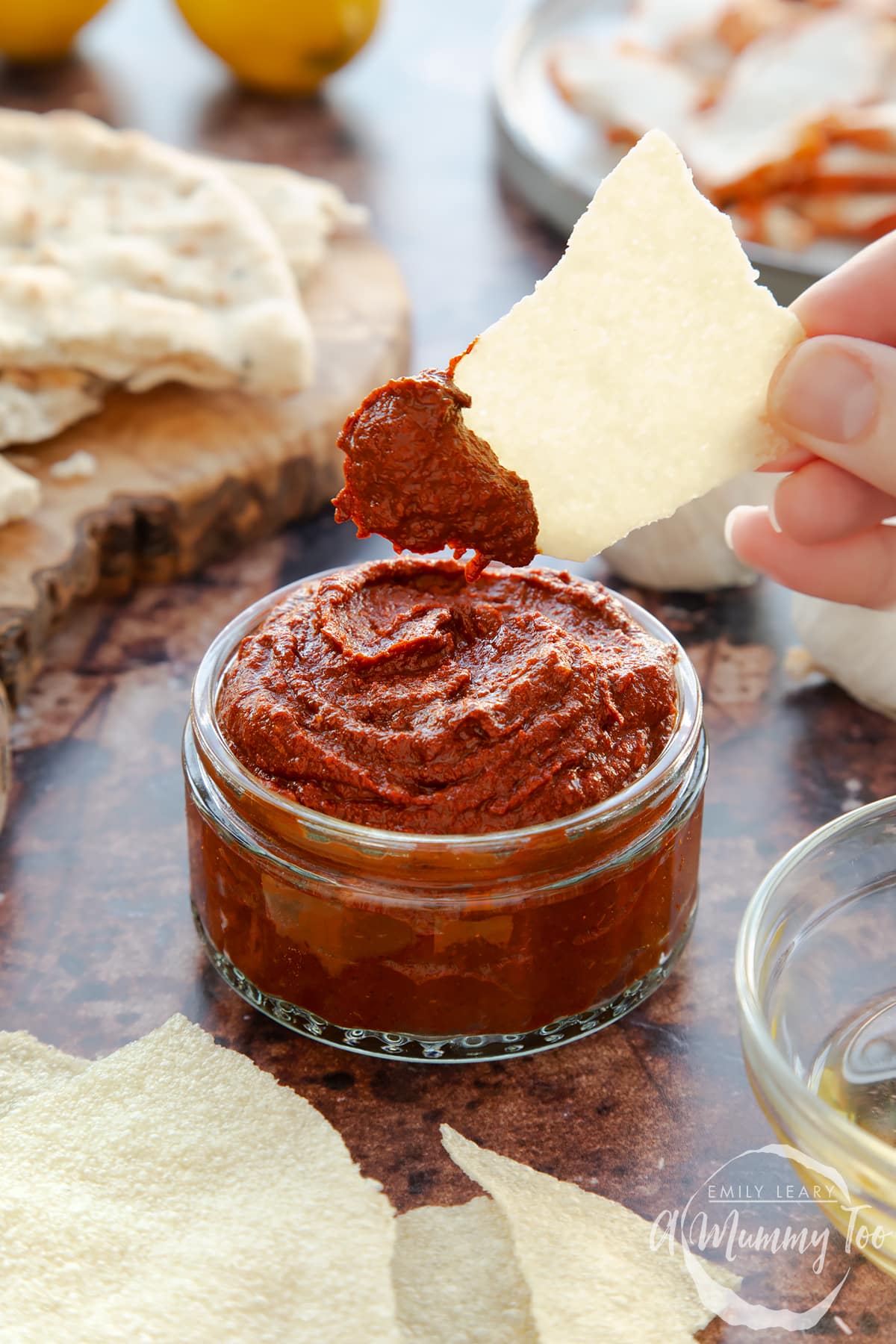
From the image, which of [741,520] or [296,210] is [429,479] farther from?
[296,210]

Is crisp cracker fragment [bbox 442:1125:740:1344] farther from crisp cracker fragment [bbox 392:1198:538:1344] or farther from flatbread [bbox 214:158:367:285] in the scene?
flatbread [bbox 214:158:367:285]

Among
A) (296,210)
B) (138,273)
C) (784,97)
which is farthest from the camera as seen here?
(784,97)

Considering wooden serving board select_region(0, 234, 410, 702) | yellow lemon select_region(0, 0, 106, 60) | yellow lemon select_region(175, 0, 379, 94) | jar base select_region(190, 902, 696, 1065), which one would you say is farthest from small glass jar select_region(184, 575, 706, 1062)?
yellow lemon select_region(0, 0, 106, 60)

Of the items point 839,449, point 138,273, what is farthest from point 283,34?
point 839,449

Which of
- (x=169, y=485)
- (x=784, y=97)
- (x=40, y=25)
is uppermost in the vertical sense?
(x=784, y=97)

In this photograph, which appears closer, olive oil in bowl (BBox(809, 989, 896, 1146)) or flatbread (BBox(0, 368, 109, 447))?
olive oil in bowl (BBox(809, 989, 896, 1146))

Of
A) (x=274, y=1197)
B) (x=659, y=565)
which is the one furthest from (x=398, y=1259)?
(x=659, y=565)

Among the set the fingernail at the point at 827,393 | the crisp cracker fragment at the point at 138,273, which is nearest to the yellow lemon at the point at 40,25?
the crisp cracker fragment at the point at 138,273
